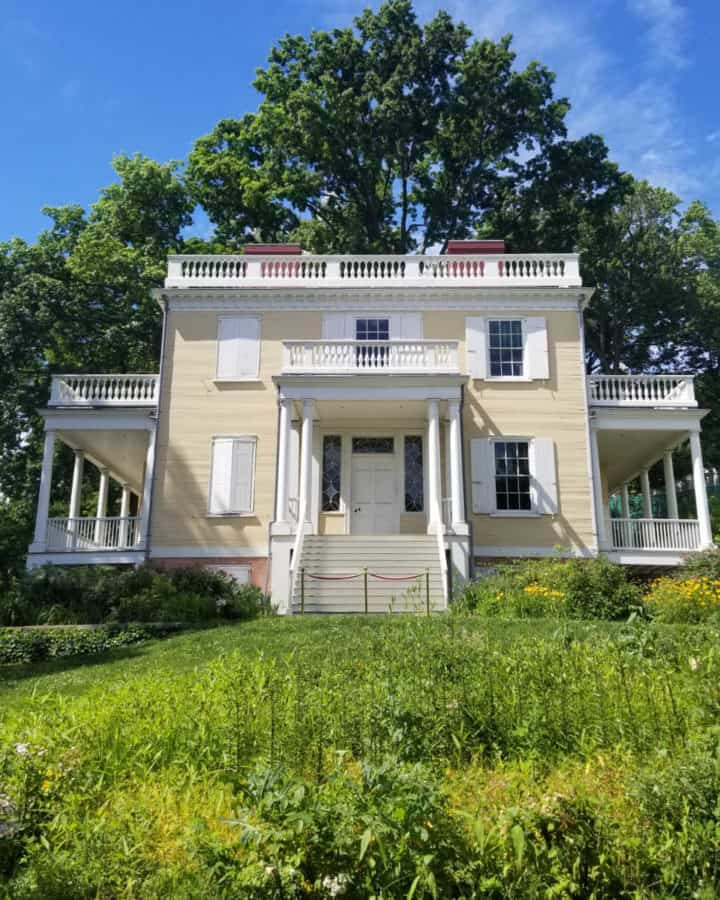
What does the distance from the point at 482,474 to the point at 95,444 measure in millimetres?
11368

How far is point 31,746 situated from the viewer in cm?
428

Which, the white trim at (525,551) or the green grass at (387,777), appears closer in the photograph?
the green grass at (387,777)

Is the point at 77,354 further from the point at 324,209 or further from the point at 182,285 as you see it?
the point at 324,209

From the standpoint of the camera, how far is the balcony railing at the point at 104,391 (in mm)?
19484

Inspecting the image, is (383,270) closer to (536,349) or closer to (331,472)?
(536,349)

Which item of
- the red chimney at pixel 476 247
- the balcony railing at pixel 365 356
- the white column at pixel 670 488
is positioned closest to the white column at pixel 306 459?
the balcony railing at pixel 365 356

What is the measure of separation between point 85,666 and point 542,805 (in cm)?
746

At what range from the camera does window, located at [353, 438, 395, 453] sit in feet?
64.3

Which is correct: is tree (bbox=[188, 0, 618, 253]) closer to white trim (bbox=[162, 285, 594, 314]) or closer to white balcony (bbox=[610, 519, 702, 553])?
white trim (bbox=[162, 285, 594, 314])

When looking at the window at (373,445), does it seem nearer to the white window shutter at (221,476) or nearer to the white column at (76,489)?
the white window shutter at (221,476)

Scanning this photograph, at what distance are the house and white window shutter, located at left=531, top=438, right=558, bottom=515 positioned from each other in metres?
0.04

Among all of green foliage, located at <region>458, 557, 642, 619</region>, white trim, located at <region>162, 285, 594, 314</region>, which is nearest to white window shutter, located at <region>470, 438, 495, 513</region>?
green foliage, located at <region>458, 557, 642, 619</region>

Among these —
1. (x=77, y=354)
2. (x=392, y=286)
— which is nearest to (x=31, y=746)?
(x=392, y=286)

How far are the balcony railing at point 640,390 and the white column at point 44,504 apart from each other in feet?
48.7
